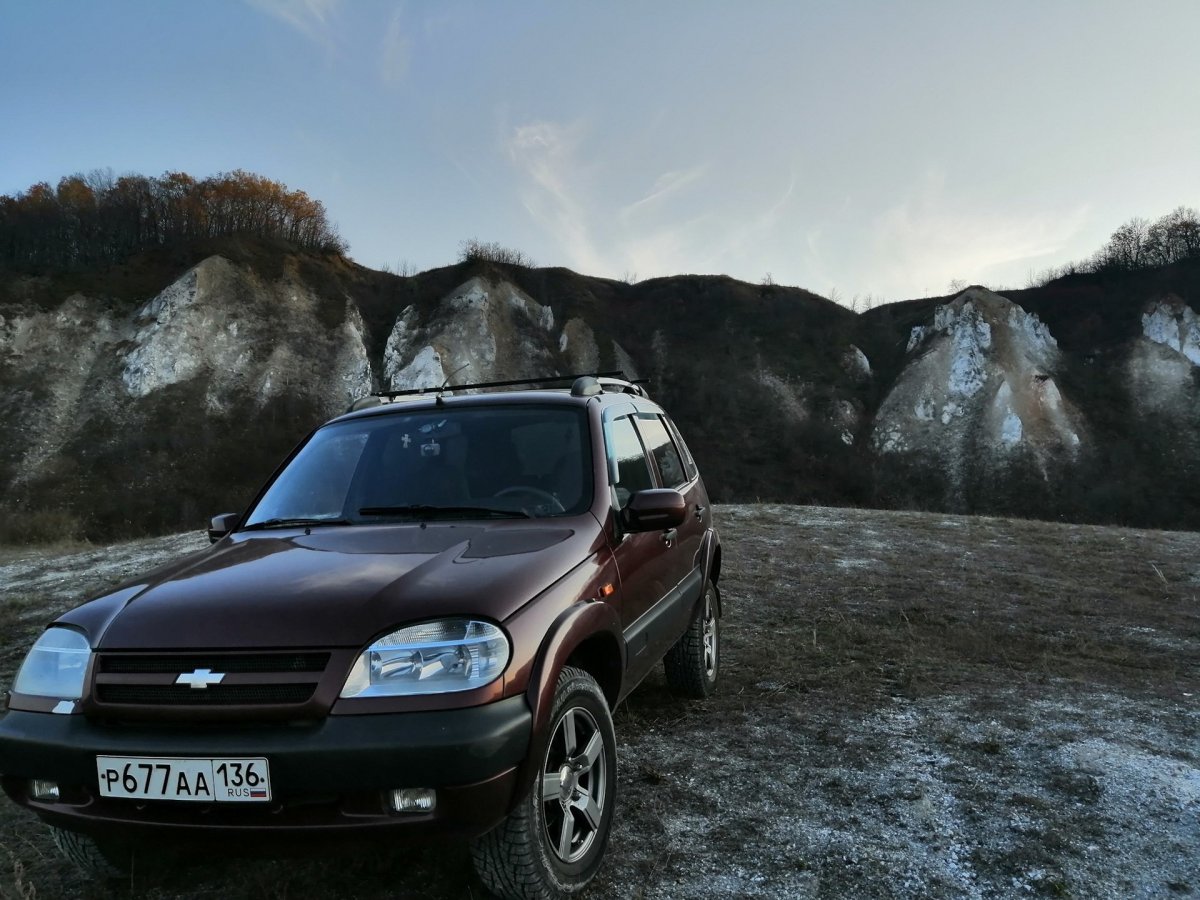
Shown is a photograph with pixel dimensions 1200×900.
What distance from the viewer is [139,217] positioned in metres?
54.1

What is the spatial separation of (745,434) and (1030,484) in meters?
16.9

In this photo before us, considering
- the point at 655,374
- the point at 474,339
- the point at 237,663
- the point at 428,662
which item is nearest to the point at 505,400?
the point at 428,662

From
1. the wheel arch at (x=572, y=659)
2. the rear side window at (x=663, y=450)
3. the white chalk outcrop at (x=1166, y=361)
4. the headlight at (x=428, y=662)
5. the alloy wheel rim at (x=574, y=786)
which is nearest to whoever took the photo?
the headlight at (x=428, y=662)

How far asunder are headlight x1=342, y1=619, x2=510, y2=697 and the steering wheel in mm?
1068

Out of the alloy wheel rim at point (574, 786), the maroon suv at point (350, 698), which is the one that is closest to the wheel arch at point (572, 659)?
the maroon suv at point (350, 698)

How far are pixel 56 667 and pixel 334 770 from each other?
1060 millimetres

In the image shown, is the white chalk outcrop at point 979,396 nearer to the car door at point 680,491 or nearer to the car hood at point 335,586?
the car door at point 680,491

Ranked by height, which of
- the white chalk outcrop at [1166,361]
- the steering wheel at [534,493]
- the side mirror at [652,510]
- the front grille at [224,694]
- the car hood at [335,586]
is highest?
the white chalk outcrop at [1166,361]

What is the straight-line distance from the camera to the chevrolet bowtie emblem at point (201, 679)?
7.04 ft

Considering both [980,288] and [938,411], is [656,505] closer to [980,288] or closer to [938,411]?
[938,411]

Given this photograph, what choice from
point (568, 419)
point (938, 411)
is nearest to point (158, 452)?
point (568, 419)

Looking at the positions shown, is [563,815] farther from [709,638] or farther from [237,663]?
[709,638]

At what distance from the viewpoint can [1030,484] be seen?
44.5 metres

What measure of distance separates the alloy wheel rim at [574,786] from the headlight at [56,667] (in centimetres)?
145
